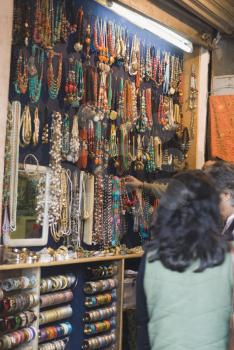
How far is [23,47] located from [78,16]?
24.6 inches

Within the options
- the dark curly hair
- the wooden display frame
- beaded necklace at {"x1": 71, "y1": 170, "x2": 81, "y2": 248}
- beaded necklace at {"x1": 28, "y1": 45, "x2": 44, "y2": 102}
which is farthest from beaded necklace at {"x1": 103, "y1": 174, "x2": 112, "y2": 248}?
the dark curly hair

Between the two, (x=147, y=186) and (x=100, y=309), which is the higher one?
(x=147, y=186)

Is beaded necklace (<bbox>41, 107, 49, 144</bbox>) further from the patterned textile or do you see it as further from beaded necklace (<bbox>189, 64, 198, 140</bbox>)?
the patterned textile

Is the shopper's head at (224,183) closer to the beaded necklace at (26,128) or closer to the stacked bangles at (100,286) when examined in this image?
the beaded necklace at (26,128)

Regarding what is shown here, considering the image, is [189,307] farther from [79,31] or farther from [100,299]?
[79,31]

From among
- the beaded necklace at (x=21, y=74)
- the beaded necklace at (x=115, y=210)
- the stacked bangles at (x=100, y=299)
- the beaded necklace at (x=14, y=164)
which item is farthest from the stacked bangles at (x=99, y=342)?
the beaded necklace at (x=21, y=74)

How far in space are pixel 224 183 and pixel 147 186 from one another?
65.2 inches

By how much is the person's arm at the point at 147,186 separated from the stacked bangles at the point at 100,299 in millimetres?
857

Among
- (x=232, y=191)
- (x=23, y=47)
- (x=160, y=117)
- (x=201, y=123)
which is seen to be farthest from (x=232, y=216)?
(x=201, y=123)

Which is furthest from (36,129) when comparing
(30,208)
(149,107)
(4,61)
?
(149,107)

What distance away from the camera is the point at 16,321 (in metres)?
3.28

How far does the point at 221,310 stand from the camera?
192 cm

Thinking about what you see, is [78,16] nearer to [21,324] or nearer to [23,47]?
[23,47]

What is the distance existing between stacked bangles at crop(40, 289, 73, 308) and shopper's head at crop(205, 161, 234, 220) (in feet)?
4.32
